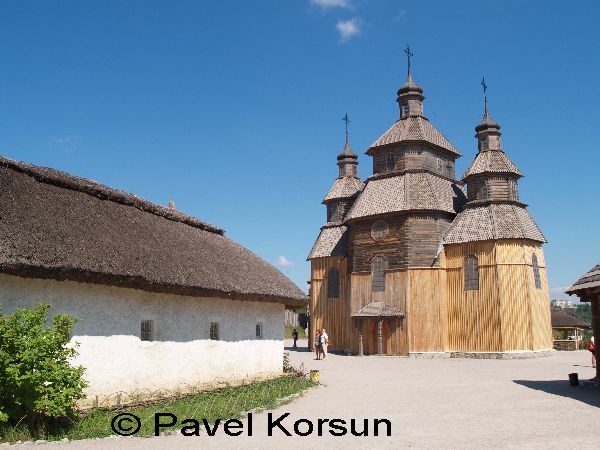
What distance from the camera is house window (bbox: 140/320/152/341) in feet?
46.8

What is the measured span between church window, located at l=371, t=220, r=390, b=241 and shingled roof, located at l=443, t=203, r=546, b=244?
3.48 metres

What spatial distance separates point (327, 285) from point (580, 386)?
22.7 meters

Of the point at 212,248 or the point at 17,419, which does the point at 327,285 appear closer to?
the point at 212,248

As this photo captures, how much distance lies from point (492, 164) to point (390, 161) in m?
6.34

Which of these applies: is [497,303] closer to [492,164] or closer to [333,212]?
[492,164]

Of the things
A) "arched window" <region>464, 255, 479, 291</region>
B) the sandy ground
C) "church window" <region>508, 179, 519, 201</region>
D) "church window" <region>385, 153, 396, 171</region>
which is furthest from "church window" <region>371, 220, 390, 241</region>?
the sandy ground

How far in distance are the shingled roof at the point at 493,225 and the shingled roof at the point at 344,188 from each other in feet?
36.8

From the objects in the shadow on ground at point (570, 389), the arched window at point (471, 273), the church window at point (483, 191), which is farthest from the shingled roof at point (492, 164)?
the shadow on ground at point (570, 389)

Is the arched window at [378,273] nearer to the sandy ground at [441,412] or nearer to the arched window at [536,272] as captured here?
the arched window at [536,272]

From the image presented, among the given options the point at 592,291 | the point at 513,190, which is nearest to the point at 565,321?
the point at 513,190

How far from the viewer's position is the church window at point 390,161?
3577 cm

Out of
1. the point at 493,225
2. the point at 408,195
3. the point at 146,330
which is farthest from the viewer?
the point at 408,195

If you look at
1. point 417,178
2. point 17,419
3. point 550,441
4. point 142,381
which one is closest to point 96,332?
point 142,381

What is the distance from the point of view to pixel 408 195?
32.7m
